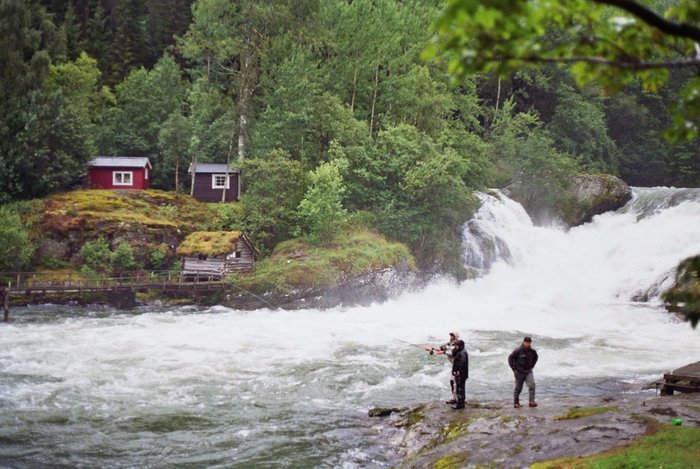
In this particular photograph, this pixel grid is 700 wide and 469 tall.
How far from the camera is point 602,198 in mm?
47250

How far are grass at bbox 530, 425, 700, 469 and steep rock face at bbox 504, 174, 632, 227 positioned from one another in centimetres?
3639

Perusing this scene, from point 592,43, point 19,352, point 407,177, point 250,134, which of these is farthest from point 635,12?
point 250,134

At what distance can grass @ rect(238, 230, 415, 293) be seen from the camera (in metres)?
33.9

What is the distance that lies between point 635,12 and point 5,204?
3754cm

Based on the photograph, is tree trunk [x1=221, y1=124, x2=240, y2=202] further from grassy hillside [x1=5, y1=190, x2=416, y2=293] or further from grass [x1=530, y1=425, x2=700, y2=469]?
grass [x1=530, y1=425, x2=700, y2=469]

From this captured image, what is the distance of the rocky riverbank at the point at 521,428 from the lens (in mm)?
11980

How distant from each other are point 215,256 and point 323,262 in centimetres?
575

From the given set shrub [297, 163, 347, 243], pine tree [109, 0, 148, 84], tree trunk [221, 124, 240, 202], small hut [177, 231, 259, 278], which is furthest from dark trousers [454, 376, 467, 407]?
pine tree [109, 0, 148, 84]

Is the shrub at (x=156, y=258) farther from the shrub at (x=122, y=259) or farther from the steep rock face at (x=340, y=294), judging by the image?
the steep rock face at (x=340, y=294)

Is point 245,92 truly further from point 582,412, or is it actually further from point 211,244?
point 582,412

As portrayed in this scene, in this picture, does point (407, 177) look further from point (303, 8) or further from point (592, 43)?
point (592, 43)

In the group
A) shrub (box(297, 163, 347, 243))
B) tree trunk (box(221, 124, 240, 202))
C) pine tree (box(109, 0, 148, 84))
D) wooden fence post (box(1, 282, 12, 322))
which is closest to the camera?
wooden fence post (box(1, 282, 12, 322))

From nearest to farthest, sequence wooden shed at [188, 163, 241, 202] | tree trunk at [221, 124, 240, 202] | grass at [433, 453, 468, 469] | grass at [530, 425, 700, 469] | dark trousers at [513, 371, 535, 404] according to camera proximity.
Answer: grass at [530, 425, 700, 469] → grass at [433, 453, 468, 469] → dark trousers at [513, 371, 535, 404] → tree trunk at [221, 124, 240, 202] → wooden shed at [188, 163, 241, 202]

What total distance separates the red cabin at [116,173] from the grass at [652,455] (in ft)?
122
